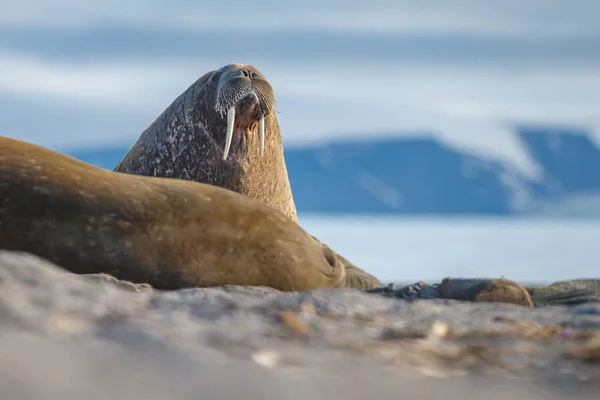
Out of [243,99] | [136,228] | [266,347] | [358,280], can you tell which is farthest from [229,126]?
[266,347]

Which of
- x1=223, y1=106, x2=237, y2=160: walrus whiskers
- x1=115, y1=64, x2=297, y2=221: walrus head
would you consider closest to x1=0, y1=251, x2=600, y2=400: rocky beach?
x1=223, y1=106, x2=237, y2=160: walrus whiskers

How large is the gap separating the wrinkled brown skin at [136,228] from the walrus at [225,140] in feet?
13.2

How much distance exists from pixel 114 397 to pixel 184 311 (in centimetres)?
122

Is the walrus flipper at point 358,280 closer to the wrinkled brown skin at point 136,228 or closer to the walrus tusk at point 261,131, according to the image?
the wrinkled brown skin at point 136,228

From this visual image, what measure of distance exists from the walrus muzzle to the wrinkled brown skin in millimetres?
3940

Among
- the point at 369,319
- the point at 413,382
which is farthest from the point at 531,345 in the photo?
the point at 413,382

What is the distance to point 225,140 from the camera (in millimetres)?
9453

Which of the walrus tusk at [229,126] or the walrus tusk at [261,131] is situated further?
the walrus tusk at [261,131]

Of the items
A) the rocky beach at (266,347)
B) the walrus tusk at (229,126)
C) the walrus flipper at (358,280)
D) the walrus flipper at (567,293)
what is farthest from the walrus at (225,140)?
the rocky beach at (266,347)

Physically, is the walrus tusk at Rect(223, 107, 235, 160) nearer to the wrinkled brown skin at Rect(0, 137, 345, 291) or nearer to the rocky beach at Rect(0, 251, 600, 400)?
the wrinkled brown skin at Rect(0, 137, 345, 291)

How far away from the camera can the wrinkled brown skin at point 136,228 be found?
14.6ft

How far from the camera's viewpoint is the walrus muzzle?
886 cm

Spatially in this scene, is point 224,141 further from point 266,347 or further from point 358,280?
point 266,347

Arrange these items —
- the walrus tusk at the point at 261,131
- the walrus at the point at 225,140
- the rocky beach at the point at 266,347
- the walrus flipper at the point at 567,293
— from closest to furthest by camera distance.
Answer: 1. the rocky beach at the point at 266,347
2. the walrus flipper at the point at 567,293
3. the walrus at the point at 225,140
4. the walrus tusk at the point at 261,131
